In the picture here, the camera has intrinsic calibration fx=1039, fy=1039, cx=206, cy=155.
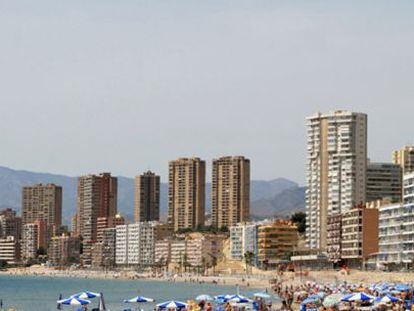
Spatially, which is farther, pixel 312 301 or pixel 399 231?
pixel 399 231

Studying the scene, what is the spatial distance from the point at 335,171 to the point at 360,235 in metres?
36.3

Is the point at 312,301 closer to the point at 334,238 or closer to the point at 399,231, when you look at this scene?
the point at 399,231

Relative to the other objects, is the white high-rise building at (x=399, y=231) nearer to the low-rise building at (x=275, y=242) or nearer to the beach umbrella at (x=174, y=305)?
the low-rise building at (x=275, y=242)

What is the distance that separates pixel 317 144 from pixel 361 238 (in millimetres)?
46372

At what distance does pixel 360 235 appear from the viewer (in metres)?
156

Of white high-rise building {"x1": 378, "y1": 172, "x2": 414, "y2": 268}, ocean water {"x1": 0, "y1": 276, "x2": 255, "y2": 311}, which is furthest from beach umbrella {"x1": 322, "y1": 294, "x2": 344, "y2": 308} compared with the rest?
white high-rise building {"x1": 378, "y1": 172, "x2": 414, "y2": 268}

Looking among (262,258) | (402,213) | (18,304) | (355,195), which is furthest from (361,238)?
(18,304)

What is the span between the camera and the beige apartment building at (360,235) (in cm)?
15450

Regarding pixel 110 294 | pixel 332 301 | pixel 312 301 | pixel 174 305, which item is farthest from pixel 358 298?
Result: pixel 110 294

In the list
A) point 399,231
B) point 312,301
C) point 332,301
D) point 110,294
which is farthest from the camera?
point 399,231

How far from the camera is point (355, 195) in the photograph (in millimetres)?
188000

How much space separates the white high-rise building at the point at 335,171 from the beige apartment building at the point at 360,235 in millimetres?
25530

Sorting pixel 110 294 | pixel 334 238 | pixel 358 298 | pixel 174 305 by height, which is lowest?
pixel 110 294

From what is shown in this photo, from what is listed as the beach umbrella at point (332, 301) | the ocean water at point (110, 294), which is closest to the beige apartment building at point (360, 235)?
the ocean water at point (110, 294)
